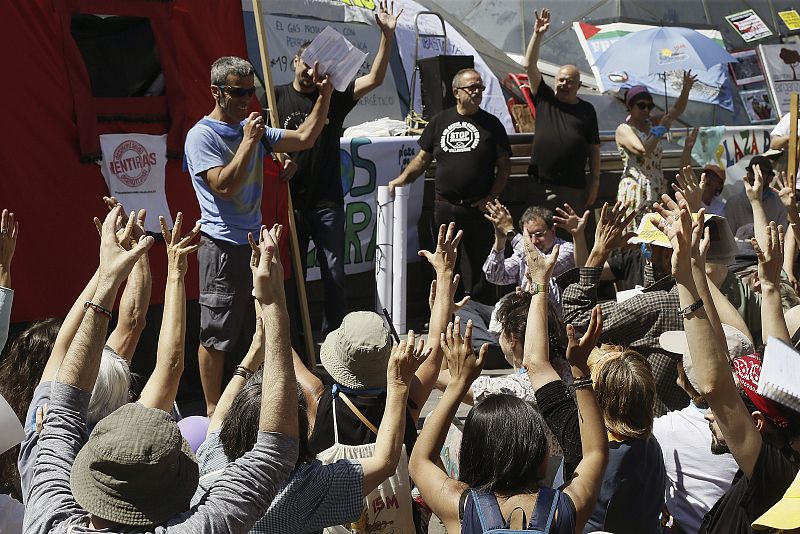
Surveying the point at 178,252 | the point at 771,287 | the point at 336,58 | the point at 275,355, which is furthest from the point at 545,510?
the point at 336,58

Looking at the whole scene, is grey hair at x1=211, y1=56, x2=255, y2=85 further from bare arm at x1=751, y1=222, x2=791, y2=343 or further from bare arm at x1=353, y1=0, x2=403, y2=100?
bare arm at x1=751, y1=222, x2=791, y2=343

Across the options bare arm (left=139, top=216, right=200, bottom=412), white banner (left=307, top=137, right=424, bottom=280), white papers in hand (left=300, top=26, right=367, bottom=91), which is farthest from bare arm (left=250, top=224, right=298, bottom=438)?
white banner (left=307, top=137, right=424, bottom=280)

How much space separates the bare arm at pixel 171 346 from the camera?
3.57 m

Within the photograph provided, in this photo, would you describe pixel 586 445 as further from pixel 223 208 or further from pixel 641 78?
pixel 641 78

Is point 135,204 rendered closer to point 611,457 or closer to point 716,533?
point 611,457

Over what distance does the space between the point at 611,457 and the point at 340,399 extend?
89cm

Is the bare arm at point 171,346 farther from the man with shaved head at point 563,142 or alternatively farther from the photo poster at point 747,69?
the photo poster at point 747,69

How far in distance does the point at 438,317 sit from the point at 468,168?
14.8ft

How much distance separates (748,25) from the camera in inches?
734

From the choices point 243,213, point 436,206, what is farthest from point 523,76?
point 243,213

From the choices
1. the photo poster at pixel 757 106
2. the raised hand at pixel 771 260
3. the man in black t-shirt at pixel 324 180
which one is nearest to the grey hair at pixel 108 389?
the raised hand at pixel 771 260

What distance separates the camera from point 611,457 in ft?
11.5

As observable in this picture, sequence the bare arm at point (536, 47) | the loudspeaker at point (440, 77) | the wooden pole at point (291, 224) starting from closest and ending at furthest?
the wooden pole at point (291, 224) < the bare arm at point (536, 47) < the loudspeaker at point (440, 77)

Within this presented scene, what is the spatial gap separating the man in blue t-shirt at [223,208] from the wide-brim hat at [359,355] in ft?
7.72
